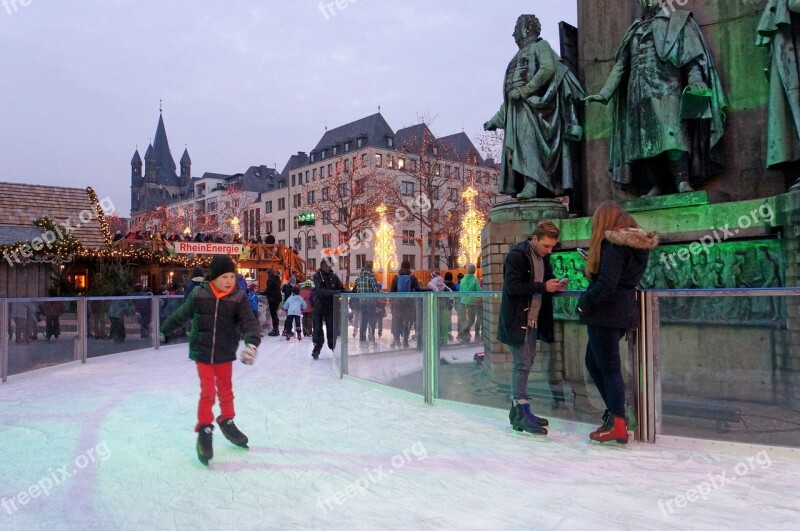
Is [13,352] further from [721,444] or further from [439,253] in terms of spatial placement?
[439,253]

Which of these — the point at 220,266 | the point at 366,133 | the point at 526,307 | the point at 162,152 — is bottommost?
the point at 526,307

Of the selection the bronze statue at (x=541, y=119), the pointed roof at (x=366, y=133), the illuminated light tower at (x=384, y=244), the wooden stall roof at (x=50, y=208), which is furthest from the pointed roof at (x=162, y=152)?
the bronze statue at (x=541, y=119)

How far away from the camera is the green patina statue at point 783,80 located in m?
6.17

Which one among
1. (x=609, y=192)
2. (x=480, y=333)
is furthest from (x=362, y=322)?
(x=609, y=192)

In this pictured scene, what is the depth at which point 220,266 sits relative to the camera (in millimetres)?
Result: 4668

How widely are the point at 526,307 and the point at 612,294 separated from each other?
75cm

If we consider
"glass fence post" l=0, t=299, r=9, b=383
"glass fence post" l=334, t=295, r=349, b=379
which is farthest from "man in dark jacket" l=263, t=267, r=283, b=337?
"glass fence post" l=0, t=299, r=9, b=383

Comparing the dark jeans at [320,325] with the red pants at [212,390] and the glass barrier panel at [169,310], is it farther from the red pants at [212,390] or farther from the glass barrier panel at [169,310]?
the red pants at [212,390]

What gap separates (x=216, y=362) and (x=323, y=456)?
1.06 meters

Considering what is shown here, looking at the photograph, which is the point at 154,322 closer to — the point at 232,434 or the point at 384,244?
the point at 232,434

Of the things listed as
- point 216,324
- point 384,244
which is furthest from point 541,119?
point 384,244

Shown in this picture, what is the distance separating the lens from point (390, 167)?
64.2 m

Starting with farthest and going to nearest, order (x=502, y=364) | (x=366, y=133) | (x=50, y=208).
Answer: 1. (x=366, y=133)
2. (x=50, y=208)
3. (x=502, y=364)

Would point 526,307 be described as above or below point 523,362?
above
